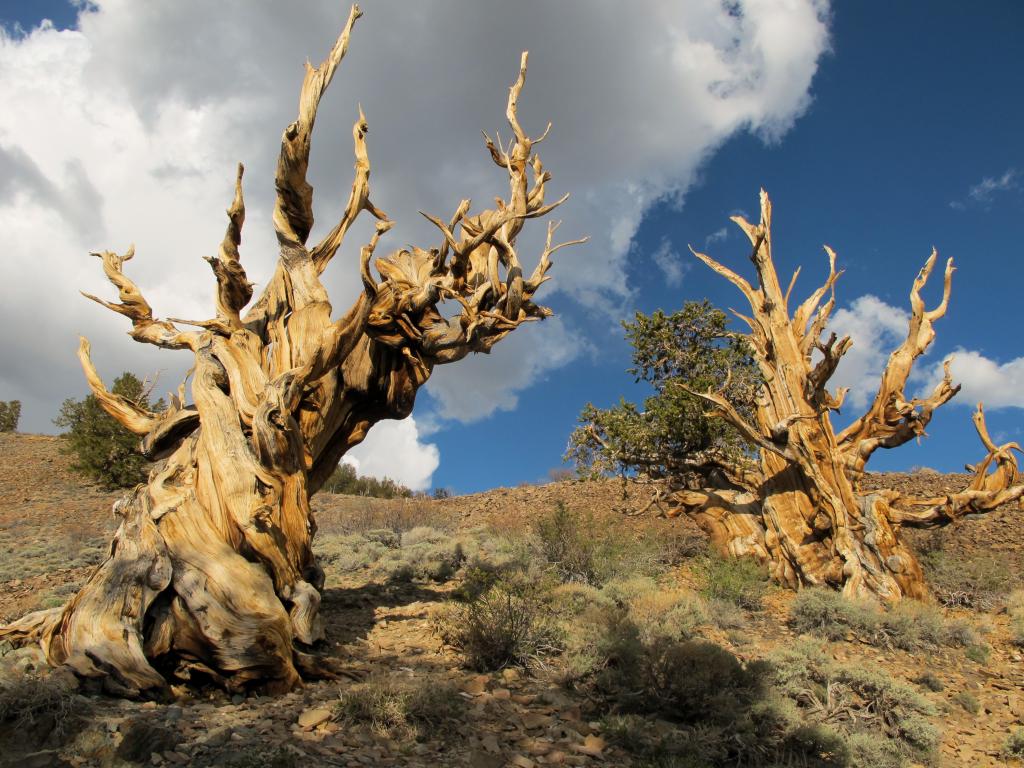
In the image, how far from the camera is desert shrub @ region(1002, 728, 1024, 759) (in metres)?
5.16

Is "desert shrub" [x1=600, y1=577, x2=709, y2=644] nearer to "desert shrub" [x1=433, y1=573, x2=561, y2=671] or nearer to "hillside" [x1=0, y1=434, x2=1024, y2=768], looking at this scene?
"hillside" [x1=0, y1=434, x2=1024, y2=768]

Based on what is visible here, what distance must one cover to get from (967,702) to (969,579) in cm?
513

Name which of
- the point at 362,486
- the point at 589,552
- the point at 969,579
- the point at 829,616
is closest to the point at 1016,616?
the point at 969,579

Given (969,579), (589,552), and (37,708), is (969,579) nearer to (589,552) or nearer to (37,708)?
(589,552)

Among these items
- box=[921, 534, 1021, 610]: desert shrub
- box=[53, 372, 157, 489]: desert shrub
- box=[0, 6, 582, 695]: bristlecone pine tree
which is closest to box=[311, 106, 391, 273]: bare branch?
box=[0, 6, 582, 695]: bristlecone pine tree

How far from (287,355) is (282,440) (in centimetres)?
119

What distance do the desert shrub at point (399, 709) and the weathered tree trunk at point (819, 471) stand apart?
6.72 m

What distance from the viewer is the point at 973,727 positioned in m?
5.77

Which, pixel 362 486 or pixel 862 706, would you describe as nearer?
pixel 862 706

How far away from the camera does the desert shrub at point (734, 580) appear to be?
9.27 metres

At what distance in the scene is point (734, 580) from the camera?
9.55m

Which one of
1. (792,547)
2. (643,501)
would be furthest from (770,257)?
(643,501)

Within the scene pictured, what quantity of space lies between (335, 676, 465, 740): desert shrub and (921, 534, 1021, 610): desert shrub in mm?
8494

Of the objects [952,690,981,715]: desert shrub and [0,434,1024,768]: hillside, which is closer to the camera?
[0,434,1024,768]: hillside
